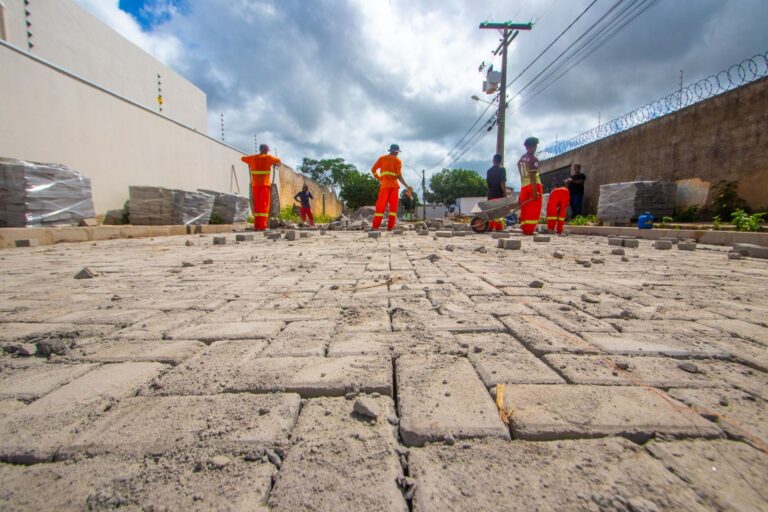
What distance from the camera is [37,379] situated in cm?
127

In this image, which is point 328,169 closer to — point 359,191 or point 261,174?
point 359,191

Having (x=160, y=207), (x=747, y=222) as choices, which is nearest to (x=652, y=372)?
(x=747, y=222)

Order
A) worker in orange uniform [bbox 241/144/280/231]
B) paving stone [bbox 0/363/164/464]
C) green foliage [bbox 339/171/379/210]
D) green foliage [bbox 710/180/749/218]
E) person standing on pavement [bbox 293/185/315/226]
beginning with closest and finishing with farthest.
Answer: paving stone [bbox 0/363/164/464] < green foliage [bbox 710/180/749/218] < worker in orange uniform [bbox 241/144/280/231] < person standing on pavement [bbox 293/185/315/226] < green foliage [bbox 339/171/379/210]

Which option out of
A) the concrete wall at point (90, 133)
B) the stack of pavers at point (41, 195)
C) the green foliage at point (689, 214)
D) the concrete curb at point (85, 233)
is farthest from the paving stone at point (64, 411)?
the green foliage at point (689, 214)

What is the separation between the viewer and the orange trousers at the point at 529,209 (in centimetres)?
759

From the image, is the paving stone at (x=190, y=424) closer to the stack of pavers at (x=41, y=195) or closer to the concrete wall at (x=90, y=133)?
the stack of pavers at (x=41, y=195)

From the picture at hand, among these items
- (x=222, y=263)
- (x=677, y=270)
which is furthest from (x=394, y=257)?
(x=677, y=270)

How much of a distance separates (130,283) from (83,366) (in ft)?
5.92

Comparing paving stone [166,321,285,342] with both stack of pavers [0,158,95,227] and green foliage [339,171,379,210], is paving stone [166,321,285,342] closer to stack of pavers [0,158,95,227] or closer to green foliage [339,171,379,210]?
stack of pavers [0,158,95,227]

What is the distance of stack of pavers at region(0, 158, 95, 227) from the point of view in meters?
5.55

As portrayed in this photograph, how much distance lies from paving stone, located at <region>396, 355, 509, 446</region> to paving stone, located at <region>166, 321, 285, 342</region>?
74 centimetres

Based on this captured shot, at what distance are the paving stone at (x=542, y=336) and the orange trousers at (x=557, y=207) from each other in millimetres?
7786

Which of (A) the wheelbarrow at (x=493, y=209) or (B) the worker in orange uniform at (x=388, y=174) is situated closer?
(A) the wheelbarrow at (x=493, y=209)

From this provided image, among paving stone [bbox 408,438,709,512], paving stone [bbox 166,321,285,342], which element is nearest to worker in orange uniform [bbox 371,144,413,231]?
paving stone [bbox 166,321,285,342]
